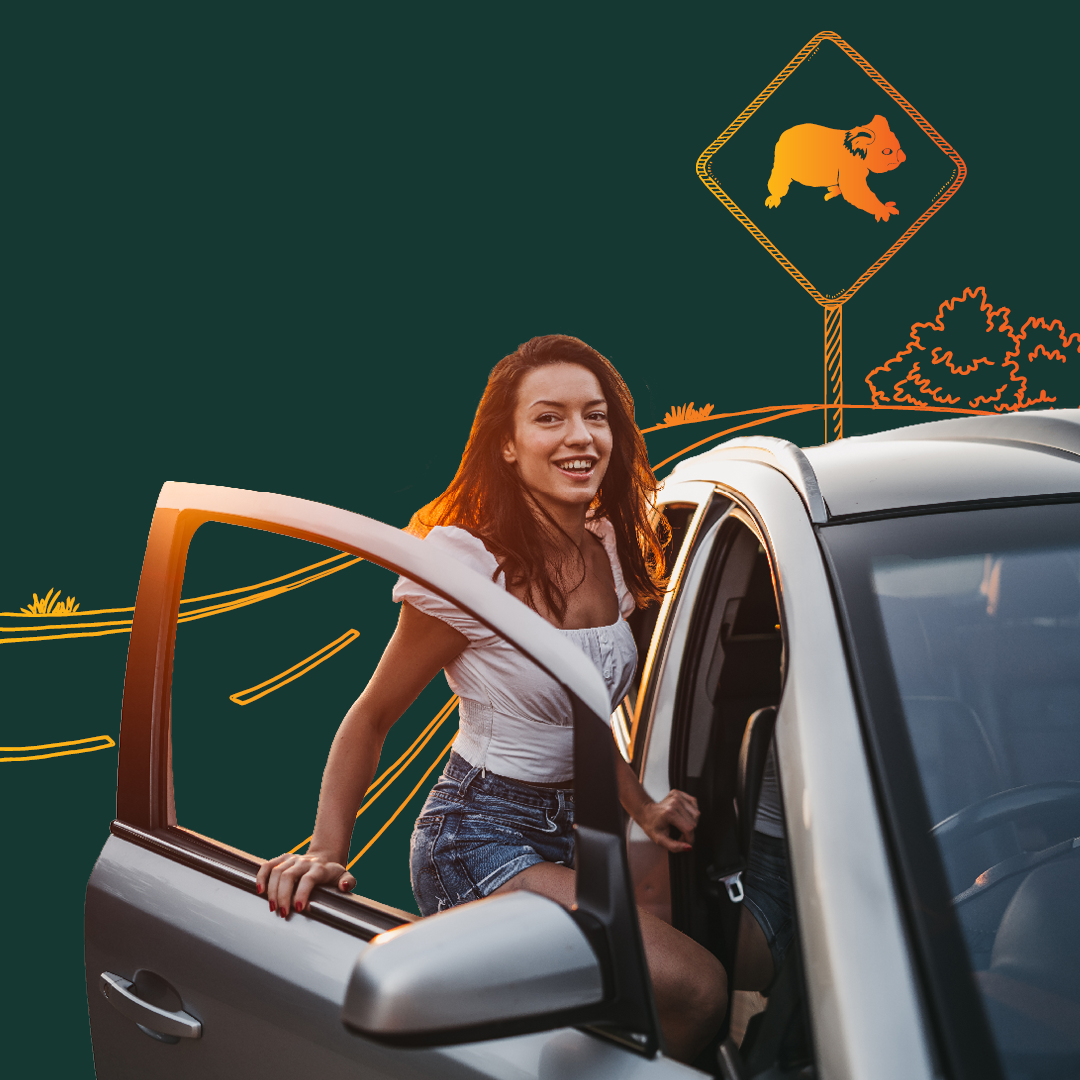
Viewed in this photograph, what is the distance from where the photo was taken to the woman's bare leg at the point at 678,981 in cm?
147

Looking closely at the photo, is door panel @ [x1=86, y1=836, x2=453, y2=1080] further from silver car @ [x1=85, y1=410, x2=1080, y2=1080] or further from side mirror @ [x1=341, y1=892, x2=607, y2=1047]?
side mirror @ [x1=341, y1=892, x2=607, y2=1047]

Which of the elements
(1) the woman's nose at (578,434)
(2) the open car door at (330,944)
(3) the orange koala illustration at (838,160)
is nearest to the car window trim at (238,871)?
(2) the open car door at (330,944)

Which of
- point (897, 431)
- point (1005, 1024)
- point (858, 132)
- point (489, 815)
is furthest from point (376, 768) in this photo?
point (858, 132)

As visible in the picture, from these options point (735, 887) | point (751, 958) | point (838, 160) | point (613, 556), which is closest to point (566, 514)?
point (613, 556)

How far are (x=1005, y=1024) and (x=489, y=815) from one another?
92 centimetres

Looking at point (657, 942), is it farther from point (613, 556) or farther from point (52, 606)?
point (52, 606)

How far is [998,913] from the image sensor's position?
3.97 ft

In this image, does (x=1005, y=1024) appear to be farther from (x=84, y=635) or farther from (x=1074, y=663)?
(x=84, y=635)

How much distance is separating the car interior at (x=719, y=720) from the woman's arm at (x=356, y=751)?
0.60 meters

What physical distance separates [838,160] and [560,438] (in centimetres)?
272

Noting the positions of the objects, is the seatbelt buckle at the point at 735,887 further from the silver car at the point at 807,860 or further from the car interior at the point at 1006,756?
the car interior at the point at 1006,756

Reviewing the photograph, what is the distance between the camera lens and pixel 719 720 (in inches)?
87.4

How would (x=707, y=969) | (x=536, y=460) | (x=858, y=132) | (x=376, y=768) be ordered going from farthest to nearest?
(x=858, y=132)
(x=536, y=460)
(x=376, y=768)
(x=707, y=969)

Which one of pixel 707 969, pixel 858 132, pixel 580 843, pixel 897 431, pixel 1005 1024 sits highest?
pixel 858 132
